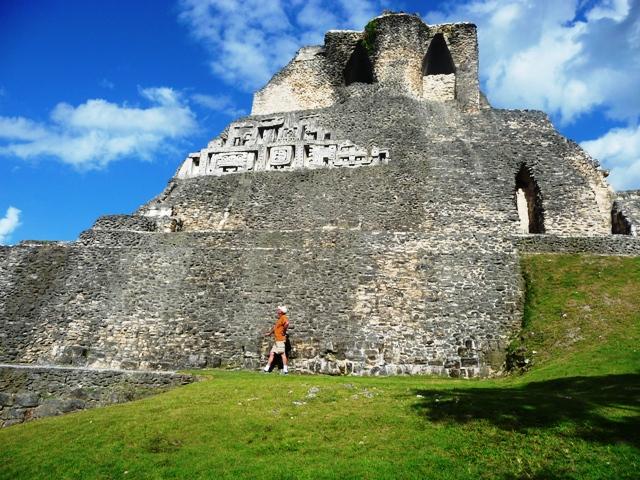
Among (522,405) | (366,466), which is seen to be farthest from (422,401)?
(366,466)

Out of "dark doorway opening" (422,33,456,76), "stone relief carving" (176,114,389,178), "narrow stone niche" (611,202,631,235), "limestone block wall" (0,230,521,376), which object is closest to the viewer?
"limestone block wall" (0,230,521,376)

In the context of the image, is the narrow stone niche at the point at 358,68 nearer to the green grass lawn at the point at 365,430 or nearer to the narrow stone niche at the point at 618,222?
the narrow stone niche at the point at 618,222

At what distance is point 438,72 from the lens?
94.4 feet

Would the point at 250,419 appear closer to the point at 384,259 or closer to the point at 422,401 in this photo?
the point at 422,401

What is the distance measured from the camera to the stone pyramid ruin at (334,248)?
46.1 ft

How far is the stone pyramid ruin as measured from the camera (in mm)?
14055

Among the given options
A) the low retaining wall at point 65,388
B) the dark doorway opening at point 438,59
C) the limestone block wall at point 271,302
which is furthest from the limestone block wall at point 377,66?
the low retaining wall at point 65,388

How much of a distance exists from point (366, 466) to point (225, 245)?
38.8 feet

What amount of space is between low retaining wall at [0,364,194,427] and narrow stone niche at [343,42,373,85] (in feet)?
73.3

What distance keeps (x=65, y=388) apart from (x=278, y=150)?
1328 cm

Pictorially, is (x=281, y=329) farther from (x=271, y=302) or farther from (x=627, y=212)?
(x=627, y=212)

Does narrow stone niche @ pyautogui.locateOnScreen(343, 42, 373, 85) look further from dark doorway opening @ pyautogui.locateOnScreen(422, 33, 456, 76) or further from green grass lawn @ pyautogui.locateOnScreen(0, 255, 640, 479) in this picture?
green grass lawn @ pyautogui.locateOnScreen(0, 255, 640, 479)

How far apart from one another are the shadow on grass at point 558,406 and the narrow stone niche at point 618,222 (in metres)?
9.52

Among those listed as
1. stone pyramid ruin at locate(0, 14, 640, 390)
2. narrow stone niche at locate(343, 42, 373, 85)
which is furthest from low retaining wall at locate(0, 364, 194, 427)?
narrow stone niche at locate(343, 42, 373, 85)
